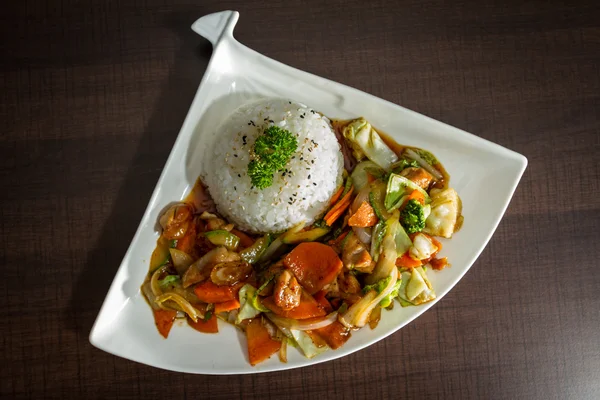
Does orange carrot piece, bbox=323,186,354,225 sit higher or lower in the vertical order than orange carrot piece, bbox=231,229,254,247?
higher

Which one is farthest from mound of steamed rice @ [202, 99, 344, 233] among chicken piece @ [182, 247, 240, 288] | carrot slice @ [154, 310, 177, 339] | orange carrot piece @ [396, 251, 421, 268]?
carrot slice @ [154, 310, 177, 339]

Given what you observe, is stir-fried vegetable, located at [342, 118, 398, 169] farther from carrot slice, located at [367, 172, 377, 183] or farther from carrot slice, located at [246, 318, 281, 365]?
carrot slice, located at [246, 318, 281, 365]

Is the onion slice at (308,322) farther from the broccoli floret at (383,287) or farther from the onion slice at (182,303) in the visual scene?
the onion slice at (182,303)

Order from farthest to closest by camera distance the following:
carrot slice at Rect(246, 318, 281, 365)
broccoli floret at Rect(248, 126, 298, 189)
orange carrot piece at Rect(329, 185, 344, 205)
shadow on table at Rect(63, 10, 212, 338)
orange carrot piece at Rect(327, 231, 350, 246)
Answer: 1. shadow on table at Rect(63, 10, 212, 338)
2. orange carrot piece at Rect(329, 185, 344, 205)
3. orange carrot piece at Rect(327, 231, 350, 246)
4. carrot slice at Rect(246, 318, 281, 365)
5. broccoli floret at Rect(248, 126, 298, 189)

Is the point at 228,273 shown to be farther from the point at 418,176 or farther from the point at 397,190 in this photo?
the point at 418,176

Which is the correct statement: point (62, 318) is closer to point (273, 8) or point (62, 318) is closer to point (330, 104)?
point (330, 104)

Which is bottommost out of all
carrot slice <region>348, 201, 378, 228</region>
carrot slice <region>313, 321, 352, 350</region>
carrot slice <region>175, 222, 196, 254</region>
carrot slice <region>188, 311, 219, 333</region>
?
carrot slice <region>188, 311, 219, 333</region>

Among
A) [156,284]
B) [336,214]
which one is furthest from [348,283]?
[156,284]

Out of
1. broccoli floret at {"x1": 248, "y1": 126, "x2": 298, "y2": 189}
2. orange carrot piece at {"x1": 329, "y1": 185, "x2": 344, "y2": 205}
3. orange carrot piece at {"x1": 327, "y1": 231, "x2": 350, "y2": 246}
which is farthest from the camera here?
orange carrot piece at {"x1": 329, "y1": 185, "x2": 344, "y2": 205}

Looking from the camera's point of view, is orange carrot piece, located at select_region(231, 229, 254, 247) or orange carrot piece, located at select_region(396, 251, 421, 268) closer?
orange carrot piece, located at select_region(396, 251, 421, 268)
